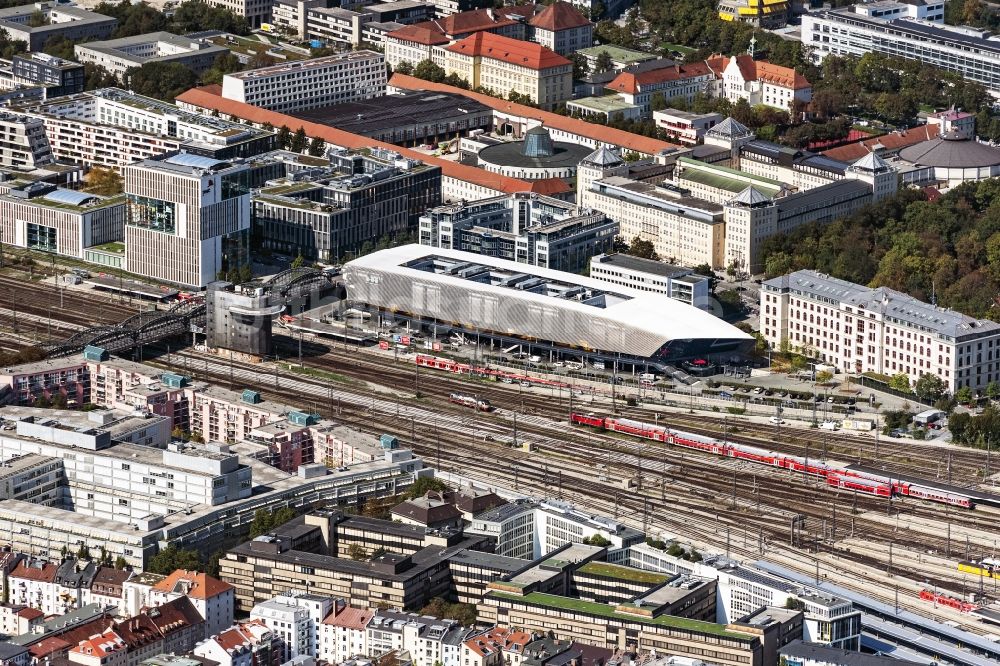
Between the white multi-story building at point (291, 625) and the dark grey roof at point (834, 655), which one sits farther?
the white multi-story building at point (291, 625)

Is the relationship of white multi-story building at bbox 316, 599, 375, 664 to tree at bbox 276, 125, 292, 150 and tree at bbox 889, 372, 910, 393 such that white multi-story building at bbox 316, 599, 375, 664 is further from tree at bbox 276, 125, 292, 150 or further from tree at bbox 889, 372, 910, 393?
tree at bbox 276, 125, 292, 150

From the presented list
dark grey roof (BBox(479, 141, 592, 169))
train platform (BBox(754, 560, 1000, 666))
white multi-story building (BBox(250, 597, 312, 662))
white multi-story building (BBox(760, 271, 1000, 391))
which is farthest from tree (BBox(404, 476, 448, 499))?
dark grey roof (BBox(479, 141, 592, 169))

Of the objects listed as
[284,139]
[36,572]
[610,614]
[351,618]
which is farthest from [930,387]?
[284,139]

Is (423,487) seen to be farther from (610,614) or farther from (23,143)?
(23,143)

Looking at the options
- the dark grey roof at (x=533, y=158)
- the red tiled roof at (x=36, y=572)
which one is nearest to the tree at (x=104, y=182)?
the dark grey roof at (x=533, y=158)

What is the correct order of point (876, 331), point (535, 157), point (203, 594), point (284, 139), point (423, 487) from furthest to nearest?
1. point (284, 139)
2. point (535, 157)
3. point (876, 331)
4. point (423, 487)
5. point (203, 594)

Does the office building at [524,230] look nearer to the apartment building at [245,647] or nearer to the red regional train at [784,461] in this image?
the red regional train at [784,461]
